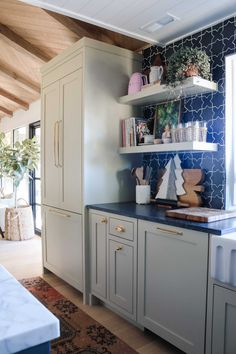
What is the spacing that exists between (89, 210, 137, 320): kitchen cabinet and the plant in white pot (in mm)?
→ 2540

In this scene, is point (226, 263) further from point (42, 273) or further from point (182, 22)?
point (42, 273)

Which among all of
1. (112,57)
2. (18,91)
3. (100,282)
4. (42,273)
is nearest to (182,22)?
(112,57)

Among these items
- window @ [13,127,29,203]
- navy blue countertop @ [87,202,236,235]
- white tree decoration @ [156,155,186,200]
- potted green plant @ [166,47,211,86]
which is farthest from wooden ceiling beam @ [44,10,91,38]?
window @ [13,127,29,203]

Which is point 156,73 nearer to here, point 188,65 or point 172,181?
point 188,65

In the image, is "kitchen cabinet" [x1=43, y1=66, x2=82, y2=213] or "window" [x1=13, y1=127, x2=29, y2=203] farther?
"window" [x1=13, y1=127, x2=29, y2=203]

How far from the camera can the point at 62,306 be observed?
2436 mm

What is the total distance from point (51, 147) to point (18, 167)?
1.86m

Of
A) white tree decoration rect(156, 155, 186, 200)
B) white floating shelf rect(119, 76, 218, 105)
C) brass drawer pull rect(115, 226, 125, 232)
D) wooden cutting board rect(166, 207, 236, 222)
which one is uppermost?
white floating shelf rect(119, 76, 218, 105)

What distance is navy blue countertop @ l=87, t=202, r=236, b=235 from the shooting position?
5.05 ft

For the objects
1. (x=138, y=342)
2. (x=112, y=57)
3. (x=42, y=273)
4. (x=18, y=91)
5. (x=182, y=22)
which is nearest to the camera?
(x=138, y=342)

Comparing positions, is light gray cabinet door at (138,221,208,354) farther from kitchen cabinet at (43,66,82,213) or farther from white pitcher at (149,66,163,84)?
white pitcher at (149,66,163,84)

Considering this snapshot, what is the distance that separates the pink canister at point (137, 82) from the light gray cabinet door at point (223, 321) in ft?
→ 5.49

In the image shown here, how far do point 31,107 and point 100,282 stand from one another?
4.04 metres

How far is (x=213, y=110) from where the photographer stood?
2178mm
